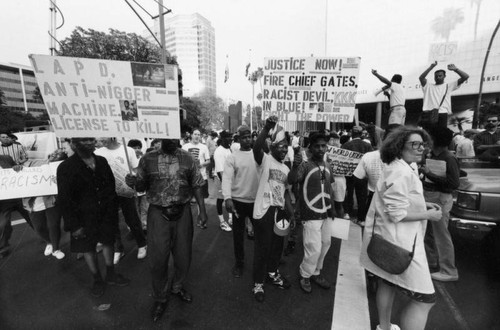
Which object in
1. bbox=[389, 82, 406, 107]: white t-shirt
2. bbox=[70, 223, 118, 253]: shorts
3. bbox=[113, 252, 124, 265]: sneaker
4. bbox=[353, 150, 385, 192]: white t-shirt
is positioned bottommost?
bbox=[113, 252, 124, 265]: sneaker

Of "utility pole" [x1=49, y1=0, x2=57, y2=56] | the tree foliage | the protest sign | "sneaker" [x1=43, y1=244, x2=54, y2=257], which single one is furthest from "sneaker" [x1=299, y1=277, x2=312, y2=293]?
the tree foliage

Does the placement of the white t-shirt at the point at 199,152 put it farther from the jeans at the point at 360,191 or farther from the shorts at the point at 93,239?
the jeans at the point at 360,191

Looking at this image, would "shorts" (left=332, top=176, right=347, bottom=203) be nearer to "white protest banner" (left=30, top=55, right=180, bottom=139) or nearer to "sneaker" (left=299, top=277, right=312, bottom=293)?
"sneaker" (left=299, top=277, right=312, bottom=293)

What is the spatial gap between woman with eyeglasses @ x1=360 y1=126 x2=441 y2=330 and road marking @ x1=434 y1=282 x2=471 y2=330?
0.86 m

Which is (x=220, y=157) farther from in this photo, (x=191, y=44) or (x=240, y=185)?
(x=191, y=44)

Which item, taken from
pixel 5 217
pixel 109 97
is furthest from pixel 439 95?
pixel 5 217

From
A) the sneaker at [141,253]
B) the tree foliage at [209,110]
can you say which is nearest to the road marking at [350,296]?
the sneaker at [141,253]

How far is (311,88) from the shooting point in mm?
4426

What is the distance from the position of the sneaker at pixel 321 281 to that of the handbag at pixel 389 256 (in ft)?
3.71

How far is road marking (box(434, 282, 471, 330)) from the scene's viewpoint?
234 cm

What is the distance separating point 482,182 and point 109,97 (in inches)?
192

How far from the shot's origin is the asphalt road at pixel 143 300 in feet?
8.15

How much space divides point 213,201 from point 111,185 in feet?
12.3

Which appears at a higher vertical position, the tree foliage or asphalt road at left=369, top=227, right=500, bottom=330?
the tree foliage
